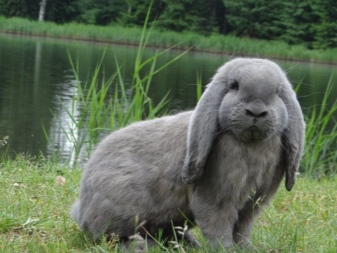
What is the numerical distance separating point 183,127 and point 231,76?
1.43 feet

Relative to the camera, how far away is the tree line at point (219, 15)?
134 ft

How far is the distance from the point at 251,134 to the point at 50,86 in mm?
16629

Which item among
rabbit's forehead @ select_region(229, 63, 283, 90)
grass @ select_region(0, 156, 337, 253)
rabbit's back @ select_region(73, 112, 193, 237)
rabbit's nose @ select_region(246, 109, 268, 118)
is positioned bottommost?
grass @ select_region(0, 156, 337, 253)

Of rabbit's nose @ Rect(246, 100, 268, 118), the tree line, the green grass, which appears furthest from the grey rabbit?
the tree line

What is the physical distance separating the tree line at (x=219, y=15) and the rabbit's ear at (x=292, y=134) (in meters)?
36.1

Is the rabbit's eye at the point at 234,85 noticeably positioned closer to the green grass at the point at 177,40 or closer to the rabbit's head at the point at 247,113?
the rabbit's head at the point at 247,113

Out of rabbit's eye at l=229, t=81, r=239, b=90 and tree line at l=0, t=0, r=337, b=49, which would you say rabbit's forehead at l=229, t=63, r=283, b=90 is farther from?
tree line at l=0, t=0, r=337, b=49

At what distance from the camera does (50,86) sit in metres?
19.6

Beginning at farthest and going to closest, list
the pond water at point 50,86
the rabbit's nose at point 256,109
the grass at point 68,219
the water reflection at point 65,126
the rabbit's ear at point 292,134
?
1. the pond water at point 50,86
2. the water reflection at point 65,126
3. the grass at point 68,219
4. the rabbit's ear at point 292,134
5. the rabbit's nose at point 256,109

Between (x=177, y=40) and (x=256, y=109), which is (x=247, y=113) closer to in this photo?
(x=256, y=109)

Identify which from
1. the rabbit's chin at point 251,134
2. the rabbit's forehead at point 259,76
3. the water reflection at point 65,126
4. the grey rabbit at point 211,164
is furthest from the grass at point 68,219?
the water reflection at point 65,126

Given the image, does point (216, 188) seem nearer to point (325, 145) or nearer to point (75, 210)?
point (75, 210)

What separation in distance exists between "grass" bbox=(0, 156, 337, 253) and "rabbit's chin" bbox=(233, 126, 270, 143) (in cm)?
54

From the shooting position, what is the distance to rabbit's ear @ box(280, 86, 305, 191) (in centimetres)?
356
